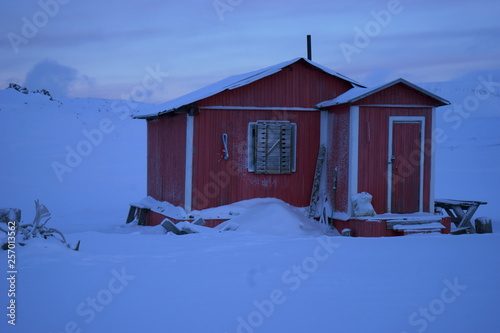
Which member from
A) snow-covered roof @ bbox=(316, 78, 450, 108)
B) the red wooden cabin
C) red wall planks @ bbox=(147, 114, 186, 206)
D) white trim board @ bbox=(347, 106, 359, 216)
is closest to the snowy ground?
the red wooden cabin

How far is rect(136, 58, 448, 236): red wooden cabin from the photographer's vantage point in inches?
465

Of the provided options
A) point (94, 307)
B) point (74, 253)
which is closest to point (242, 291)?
point (94, 307)

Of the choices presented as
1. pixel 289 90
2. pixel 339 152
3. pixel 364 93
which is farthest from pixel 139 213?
pixel 364 93

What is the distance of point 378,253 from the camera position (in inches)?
303

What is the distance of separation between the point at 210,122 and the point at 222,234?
3736 mm

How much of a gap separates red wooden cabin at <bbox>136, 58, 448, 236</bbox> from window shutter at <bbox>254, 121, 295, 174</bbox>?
0.08 ft

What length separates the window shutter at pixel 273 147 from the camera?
12.6 meters

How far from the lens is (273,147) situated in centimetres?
1266

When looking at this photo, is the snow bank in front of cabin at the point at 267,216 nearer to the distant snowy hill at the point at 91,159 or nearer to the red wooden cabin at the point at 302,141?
the red wooden cabin at the point at 302,141

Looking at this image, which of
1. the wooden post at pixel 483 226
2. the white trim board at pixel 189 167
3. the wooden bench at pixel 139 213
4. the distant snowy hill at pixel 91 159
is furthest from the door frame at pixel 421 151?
the wooden bench at pixel 139 213

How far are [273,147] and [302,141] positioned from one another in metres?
0.82

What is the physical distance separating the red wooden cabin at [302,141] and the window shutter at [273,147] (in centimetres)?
2

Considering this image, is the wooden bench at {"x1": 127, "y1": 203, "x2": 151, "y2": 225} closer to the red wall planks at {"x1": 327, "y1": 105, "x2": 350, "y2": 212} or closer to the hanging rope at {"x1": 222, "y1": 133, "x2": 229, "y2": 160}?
the hanging rope at {"x1": 222, "y1": 133, "x2": 229, "y2": 160}

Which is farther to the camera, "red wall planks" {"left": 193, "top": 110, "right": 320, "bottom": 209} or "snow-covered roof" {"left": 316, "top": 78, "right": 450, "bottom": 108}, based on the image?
"red wall planks" {"left": 193, "top": 110, "right": 320, "bottom": 209}
